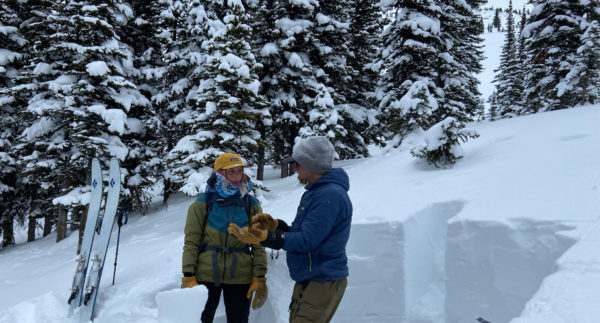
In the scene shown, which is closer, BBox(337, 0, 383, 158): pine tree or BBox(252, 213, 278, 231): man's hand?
BBox(252, 213, 278, 231): man's hand

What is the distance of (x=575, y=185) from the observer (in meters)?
4.67

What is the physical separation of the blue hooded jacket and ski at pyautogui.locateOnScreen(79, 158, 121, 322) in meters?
3.35

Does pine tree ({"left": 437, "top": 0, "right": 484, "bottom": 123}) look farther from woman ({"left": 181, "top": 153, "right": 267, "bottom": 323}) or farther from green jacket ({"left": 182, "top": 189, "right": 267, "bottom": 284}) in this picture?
green jacket ({"left": 182, "top": 189, "right": 267, "bottom": 284})

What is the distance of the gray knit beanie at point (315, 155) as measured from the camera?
8.40 ft

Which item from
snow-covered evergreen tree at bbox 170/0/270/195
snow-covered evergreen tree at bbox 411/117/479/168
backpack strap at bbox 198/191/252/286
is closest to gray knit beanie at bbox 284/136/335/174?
backpack strap at bbox 198/191/252/286

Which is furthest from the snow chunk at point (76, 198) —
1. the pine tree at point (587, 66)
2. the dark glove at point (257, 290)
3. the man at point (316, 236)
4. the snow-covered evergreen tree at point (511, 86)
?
the snow-covered evergreen tree at point (511, 86)

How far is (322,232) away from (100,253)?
401 centimetres

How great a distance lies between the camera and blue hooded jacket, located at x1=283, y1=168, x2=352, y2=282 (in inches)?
92.6

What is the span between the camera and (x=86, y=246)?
5156mm

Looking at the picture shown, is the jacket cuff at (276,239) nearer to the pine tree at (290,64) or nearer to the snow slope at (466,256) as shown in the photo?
the snow slope at (466,256)

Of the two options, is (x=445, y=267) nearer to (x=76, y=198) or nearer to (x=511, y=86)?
(x=76, y=198)

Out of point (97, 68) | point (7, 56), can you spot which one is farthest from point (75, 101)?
point (7, 56)

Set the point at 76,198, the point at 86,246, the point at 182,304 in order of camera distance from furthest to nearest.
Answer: the point at 76,198 < the point at 86,246 < the point at 182,304

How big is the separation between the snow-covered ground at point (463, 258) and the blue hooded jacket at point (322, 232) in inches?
60.4
